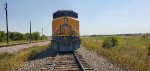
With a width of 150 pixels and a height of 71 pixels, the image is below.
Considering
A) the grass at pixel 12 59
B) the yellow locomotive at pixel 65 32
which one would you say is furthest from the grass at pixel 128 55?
the grass at pixel 12 59

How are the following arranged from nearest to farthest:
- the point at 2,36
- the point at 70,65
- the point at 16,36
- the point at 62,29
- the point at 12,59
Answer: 1. the point at 70,65
2. the point at 12,59
3. the point at 62,29
4. the point at 2,36
5. the point at 16,36

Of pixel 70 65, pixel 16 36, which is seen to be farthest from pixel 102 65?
pixel 16 36

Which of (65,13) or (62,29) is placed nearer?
(62,29)

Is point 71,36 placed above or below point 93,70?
above

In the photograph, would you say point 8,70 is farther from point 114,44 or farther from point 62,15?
point 114,44

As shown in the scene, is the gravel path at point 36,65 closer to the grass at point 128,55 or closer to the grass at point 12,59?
the grass at point 12,59

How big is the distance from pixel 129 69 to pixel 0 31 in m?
48.1

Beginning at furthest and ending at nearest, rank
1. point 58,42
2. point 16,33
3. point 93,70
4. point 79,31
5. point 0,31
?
point 16,33, point 0,31, point 79,31, point 58,42, point 93,70

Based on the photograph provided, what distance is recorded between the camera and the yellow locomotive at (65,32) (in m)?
20.8

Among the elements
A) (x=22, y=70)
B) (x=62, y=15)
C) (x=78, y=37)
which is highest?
(x=62, y=15)

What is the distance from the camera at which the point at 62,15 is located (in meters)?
21.3

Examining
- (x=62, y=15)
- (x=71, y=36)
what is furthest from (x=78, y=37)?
(x=62, y=15)

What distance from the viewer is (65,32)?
833 inches

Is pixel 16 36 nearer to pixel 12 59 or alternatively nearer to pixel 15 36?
pixel 15 36
